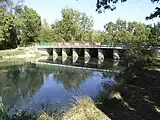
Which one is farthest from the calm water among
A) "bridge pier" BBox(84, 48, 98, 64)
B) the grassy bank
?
"bridge pier" BBox(84, 48, 98, 64)

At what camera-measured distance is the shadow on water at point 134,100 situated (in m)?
9.43

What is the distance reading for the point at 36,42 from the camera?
74125 mm

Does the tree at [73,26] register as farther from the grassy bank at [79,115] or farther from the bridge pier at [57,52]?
the grassy bank at [79,115]

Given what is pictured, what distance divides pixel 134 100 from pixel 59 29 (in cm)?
6876

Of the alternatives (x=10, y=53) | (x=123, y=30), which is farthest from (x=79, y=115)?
(x=123, y=30)

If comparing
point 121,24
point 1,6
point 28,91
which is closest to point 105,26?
point 121,24

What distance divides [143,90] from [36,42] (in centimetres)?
6247

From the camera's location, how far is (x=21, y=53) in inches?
2446

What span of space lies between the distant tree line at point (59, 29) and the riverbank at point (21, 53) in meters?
3.55

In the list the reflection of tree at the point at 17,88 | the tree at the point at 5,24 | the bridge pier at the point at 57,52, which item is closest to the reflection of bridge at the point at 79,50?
the bridge pier at the point at 57,52

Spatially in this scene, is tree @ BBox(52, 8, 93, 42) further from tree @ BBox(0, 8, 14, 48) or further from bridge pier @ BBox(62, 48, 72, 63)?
tree @ BBox(0, 8, 14, 48)

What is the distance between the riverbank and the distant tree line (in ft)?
11.6

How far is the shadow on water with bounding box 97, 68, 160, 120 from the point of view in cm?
943

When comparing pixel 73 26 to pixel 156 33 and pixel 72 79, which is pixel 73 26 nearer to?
pixel 156 33
